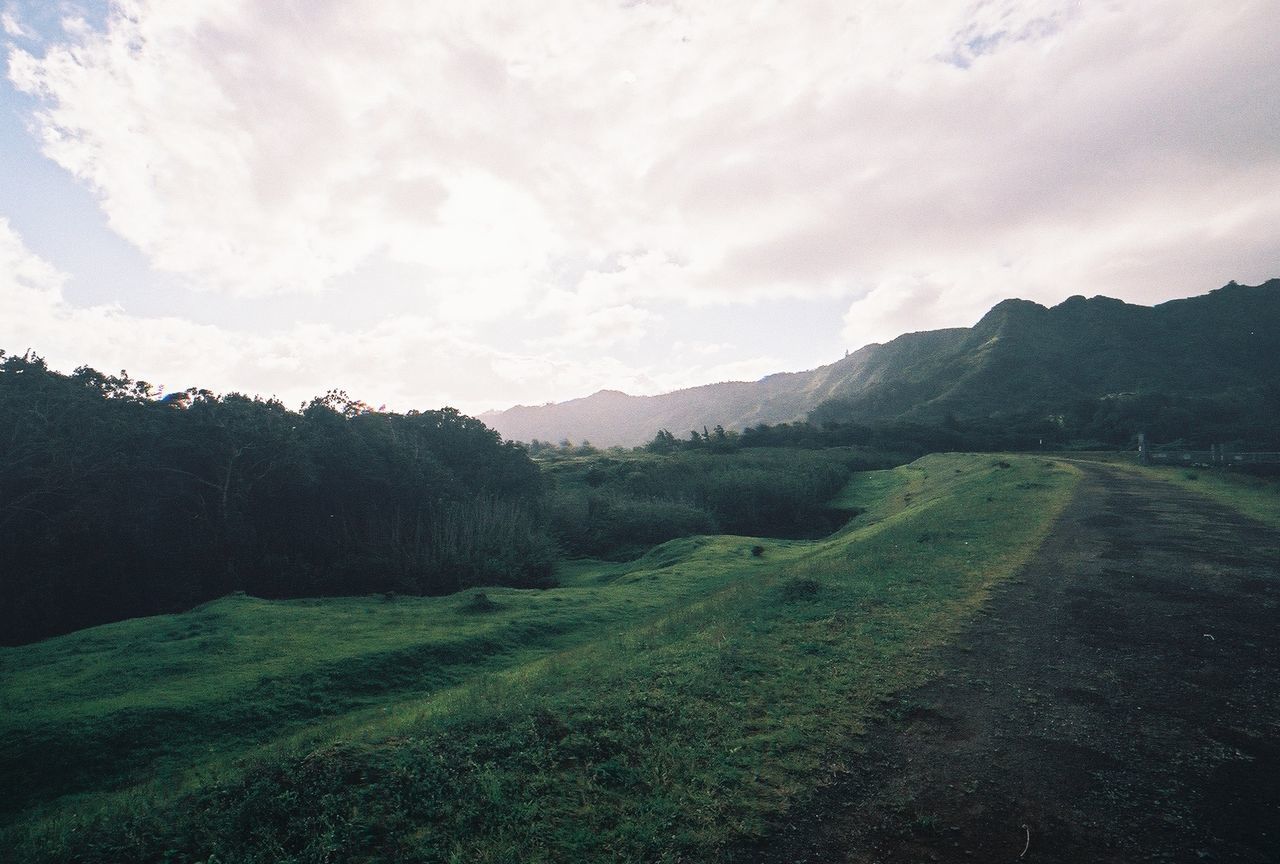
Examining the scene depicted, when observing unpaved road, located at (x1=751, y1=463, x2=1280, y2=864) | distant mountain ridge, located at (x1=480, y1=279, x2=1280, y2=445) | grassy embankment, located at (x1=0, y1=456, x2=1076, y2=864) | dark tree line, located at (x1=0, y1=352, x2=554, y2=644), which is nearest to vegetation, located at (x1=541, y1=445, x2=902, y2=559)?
dark tree line, located at (x1=0, y1=352, x2=554, y2=644)

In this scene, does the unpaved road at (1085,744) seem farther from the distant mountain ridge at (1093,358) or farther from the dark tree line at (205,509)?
the distant mountain ridge at (1093,358)

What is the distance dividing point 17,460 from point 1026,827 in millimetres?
24973

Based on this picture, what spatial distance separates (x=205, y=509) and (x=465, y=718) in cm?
1897

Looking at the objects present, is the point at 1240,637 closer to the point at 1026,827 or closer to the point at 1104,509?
the point at 1026,827

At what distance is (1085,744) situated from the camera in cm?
614

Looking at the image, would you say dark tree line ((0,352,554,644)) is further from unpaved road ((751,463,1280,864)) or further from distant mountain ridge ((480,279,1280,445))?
distant mountain ridge ((480,279,1280,445))

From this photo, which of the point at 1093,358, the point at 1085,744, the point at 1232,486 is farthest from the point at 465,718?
the point at 1093,358

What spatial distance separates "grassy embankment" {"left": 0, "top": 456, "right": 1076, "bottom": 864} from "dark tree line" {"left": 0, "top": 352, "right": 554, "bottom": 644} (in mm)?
5774

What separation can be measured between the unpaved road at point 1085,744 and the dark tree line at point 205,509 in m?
18.5

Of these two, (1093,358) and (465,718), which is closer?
(465,718)

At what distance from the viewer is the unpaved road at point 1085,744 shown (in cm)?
475

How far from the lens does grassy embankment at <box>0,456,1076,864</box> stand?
5.01 m

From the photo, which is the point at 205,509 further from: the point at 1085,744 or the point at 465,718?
the point at 1085,744

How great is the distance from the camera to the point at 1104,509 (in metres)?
20.7
